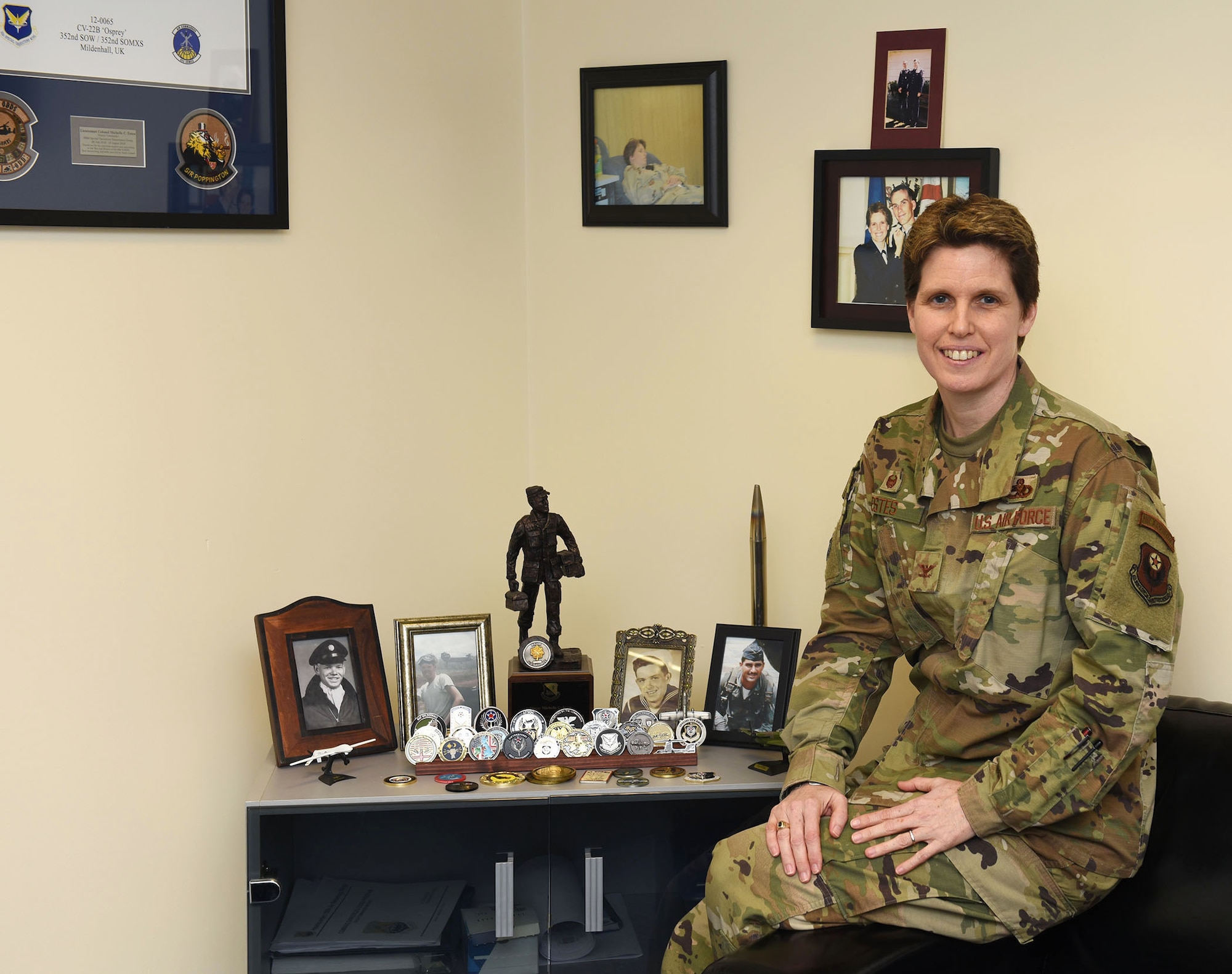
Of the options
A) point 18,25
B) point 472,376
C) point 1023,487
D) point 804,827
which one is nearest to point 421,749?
point 804,827

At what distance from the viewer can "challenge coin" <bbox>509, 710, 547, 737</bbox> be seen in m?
2.06

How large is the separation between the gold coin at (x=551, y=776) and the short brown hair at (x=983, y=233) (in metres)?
1.00

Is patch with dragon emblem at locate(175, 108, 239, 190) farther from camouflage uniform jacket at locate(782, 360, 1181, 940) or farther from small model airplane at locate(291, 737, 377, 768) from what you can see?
camouflage uniform jacket at locate(782, 360, 1181, 940)

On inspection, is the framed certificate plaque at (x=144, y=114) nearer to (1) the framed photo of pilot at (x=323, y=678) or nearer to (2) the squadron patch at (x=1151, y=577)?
(1) the framed photo of pilot at (x=323, y=678)

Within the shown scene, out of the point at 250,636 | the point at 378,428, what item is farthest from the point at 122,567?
the point at 378,428

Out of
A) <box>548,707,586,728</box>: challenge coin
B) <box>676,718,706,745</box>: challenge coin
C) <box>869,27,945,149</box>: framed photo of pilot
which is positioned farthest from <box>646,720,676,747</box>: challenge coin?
<box>869,27,945,149</box>: framed photo of pilot

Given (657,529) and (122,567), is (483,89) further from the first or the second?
(122,567)

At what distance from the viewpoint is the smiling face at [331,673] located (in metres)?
2.11

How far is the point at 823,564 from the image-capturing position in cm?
237

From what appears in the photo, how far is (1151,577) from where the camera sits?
1.50m

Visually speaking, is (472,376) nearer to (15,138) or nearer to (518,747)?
(518,747)

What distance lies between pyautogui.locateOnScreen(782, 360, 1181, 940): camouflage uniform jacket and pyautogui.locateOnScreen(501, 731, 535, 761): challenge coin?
475mm

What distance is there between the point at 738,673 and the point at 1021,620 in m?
0.68

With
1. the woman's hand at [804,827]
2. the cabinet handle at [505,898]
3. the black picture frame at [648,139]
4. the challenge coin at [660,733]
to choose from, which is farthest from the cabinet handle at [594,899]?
the black picture frame at [648,139]
